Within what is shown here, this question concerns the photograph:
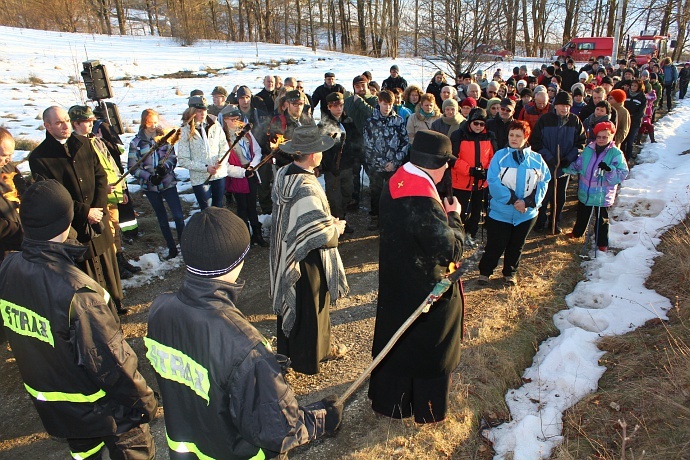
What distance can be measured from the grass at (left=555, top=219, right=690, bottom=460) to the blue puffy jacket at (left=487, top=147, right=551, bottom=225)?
1582 mm

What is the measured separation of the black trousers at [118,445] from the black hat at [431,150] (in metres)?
2.30

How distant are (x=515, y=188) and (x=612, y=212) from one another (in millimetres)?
3707

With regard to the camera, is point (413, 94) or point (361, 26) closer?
point (413, 94)

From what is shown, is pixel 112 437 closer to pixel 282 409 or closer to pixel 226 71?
pixel 282 409

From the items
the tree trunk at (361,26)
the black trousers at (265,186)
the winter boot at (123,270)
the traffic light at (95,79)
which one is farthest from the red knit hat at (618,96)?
the tree trunk at (361,26)

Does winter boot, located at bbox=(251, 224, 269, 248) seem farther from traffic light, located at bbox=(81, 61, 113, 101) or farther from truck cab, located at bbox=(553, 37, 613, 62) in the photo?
truck cab, located at bbox=(553, 37, 613, 62)

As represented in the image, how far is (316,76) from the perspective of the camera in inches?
920

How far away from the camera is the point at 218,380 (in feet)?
5.72

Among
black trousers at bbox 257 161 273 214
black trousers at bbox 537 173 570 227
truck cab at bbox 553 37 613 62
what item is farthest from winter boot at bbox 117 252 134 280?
truck cab at bbox 553 37 613 62

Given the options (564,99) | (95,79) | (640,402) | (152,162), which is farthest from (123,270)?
(564,99)

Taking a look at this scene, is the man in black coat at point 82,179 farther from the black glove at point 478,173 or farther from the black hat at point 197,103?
the black glove at point 478,173

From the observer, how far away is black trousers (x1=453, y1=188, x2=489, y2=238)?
6648 mm

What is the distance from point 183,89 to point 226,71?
529 centimetres

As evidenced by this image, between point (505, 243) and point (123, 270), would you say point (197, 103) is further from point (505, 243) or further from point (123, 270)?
point (505, 243)
